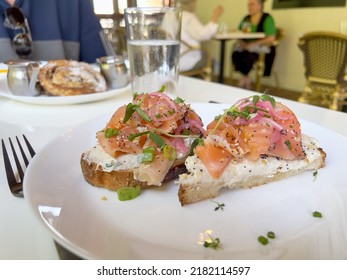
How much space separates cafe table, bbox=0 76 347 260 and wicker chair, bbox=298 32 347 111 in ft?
8.67

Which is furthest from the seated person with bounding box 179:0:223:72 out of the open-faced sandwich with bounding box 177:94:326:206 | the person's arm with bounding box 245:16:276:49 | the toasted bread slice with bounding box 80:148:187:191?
the toasted bread slice with bounding box 80:148:187:191

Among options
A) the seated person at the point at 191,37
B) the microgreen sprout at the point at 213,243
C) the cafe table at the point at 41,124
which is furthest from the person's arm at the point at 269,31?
the microgreen sprout at the point at 213,243

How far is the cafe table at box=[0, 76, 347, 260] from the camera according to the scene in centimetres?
55

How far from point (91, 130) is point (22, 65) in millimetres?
605

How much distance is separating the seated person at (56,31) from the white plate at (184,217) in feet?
5.39

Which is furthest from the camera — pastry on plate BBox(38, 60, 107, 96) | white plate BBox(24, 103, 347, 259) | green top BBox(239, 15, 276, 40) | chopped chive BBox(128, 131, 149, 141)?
green top BBox(239, 15, 276, 40)

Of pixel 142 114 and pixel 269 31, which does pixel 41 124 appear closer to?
pixel 142 114

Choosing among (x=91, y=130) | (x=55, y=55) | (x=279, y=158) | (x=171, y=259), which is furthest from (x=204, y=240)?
(x=55, y=55)

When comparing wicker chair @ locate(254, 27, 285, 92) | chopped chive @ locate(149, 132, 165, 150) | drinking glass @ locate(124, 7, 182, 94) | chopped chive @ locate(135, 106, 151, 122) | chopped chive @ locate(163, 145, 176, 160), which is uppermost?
drinking glass @ locate(124, 7, 182, 94)

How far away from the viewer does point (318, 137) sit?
0.94m

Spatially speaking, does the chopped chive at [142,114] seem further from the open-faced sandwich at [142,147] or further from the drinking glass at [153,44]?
the drinking glass at [153,44]

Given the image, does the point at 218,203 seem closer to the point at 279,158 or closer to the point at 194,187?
the point at 194,187

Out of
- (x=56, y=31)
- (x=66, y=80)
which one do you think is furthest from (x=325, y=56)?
(x=66, y=80)

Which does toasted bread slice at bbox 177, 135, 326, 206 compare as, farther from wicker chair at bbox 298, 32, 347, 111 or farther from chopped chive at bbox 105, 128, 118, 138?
wicker chair at bbox 298, 32, 347, 111
